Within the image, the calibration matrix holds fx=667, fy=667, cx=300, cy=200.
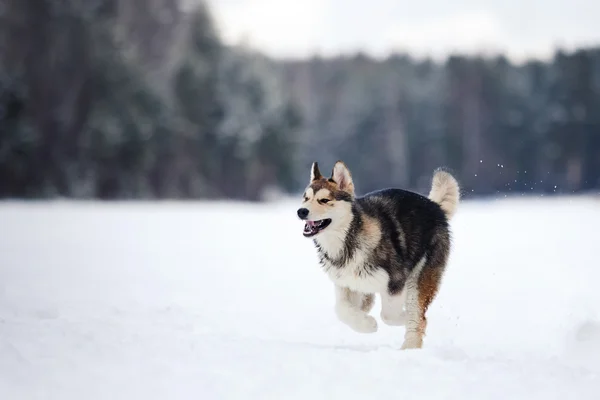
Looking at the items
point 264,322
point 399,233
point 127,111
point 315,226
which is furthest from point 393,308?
point 127,111

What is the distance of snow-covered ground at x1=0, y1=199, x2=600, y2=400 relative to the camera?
458 centimetres

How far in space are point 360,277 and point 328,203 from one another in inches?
27.4

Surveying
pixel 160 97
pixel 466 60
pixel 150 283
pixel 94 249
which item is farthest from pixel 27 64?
pixel 466 60

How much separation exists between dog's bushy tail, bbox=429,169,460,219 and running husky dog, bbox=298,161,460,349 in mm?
269

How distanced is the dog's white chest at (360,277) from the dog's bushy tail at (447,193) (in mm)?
1299

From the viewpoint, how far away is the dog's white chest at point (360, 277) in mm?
5738

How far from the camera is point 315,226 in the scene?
5.80 meters

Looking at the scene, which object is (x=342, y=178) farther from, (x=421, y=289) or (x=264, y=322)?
(x=264, y=322)

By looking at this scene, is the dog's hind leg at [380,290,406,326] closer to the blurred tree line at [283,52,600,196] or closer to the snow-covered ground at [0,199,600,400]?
the snow-covered ground at [0,199,600,400]

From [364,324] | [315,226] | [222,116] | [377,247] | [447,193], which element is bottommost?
[364,324]

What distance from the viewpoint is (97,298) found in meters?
9.01

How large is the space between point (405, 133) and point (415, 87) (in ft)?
14.3

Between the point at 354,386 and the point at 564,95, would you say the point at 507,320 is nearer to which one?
the point at 354,386

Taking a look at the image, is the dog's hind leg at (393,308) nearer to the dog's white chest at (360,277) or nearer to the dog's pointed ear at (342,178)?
the dog's white chest at (360,277)
